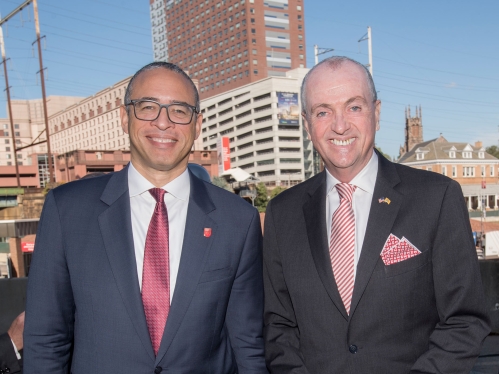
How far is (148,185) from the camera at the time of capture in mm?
2281

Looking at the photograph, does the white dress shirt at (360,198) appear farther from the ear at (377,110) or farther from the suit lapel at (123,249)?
the suit lapel at (123,249)

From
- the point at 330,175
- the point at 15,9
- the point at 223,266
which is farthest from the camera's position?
the point at 15,9

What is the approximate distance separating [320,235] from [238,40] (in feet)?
413

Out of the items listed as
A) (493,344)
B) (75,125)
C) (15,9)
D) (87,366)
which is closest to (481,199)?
(15,9)

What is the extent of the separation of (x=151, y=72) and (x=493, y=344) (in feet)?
16.1

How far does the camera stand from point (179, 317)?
2090 mm

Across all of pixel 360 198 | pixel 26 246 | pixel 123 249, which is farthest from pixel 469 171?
pixel 123 249

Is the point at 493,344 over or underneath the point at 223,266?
underneath

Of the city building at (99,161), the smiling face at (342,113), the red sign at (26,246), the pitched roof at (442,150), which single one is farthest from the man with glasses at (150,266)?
the pitched roof at (442,150)

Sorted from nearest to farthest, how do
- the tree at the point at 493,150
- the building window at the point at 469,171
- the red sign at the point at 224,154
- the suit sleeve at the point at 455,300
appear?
the suit sleeve at the point at 455,300
the building window at the point at 469,171
the red sign at the point at 224,154
the tree at the point at 493,150

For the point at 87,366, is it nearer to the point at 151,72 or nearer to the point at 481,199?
the point at 151,72

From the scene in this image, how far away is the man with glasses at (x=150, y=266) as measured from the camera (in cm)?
205

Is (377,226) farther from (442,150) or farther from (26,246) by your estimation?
(442,150)

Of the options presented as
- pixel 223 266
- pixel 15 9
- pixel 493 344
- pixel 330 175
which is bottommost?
pixel 493 344
